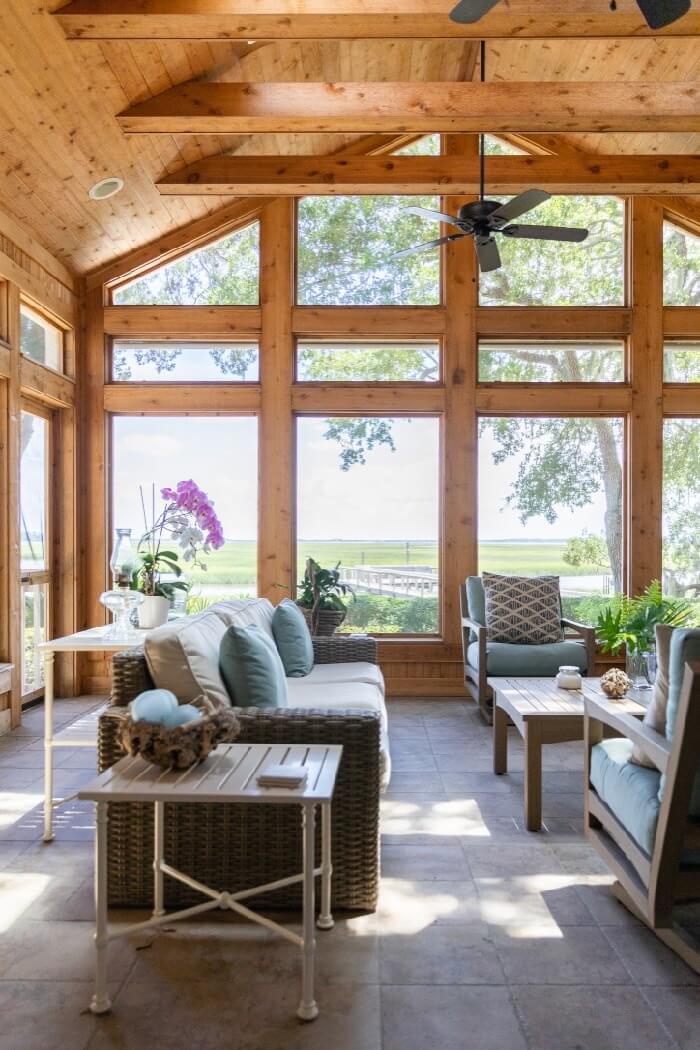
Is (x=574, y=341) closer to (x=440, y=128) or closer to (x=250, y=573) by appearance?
(x=440, y=128)

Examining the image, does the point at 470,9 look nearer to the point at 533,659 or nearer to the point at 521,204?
the point at 521,204

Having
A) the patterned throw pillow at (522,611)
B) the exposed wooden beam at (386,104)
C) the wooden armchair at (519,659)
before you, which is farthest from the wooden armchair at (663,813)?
the exposed wooden beam at (386,104)

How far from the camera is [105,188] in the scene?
16.5ft

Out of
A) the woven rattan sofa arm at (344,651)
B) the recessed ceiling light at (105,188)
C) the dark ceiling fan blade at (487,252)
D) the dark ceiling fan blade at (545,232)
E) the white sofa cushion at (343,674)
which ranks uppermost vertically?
the recessed ceiling light at (105,188)

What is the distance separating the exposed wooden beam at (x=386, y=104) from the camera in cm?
429

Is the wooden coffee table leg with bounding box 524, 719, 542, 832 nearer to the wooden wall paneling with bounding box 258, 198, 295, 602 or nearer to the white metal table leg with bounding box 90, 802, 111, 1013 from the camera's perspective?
the white metal table leg with bounding box 90, 802, 111, 1013

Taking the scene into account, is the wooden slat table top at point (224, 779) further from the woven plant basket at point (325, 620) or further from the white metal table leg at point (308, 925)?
the woven plant basket at point (325, 620)

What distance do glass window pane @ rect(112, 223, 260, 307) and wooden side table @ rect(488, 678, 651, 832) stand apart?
389cm

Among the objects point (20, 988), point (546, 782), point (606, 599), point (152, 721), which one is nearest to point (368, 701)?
point (546, 782)

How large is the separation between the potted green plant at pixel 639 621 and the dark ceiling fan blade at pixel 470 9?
2691mm

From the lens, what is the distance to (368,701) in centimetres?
337

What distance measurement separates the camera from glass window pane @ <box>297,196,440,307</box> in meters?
6.24

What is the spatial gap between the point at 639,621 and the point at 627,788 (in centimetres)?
209

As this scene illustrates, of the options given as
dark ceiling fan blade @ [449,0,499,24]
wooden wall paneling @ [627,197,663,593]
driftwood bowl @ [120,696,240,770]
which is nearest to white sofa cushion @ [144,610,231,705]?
driftwood bowl @ [120,696,240,770]
